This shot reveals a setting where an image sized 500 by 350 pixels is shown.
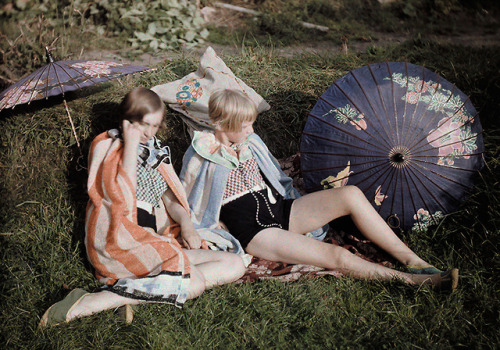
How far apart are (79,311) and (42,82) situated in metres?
1.59

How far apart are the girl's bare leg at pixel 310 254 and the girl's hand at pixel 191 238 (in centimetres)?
37

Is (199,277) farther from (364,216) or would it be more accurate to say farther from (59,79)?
(59,79)

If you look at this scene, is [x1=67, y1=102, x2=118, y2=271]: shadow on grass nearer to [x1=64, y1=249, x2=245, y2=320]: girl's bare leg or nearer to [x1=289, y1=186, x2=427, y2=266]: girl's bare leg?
[x1=64, y1=249, x2=245, y2=320]: girl's bare leg

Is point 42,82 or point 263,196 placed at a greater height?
point 42,82

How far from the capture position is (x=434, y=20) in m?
7.95

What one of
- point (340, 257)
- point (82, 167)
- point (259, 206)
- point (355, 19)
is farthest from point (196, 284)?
point (355, 19)

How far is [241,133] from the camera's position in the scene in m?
2.96

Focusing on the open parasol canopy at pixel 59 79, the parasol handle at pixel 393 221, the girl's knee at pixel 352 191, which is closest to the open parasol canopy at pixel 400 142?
the parasol handle at pixel 393 221

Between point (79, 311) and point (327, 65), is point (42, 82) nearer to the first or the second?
point (79, 311)

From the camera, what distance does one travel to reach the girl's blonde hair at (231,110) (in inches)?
113

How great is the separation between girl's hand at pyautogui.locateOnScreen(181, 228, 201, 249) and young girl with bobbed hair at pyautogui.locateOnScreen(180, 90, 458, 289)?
20cm

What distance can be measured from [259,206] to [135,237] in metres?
0.86

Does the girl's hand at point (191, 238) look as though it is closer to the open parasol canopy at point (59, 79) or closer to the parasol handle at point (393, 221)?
the open parasol canopy at point (59, 79)

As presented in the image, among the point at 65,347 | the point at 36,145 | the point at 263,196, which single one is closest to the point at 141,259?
the point at 65,347
